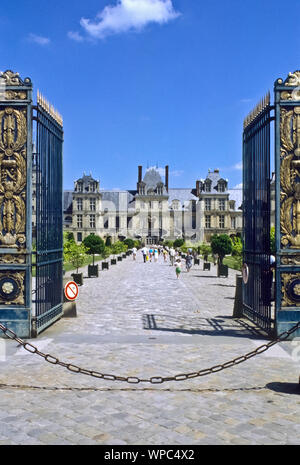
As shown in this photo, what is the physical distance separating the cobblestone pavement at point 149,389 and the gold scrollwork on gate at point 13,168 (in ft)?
7.07

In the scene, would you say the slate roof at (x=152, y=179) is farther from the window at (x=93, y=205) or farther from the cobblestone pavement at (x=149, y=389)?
the cobblestone pavement at (x=149, y=389)

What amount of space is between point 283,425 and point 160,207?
279ft

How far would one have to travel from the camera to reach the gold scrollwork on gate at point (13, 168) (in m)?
8.98

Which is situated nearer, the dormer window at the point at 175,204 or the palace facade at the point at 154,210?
the palace facade at the point at 154,210

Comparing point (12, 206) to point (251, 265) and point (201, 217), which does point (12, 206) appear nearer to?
point (251, 265)

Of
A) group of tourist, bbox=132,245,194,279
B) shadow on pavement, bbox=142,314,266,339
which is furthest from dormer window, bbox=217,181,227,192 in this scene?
shadow on pavement, bbox=142,314,266,339

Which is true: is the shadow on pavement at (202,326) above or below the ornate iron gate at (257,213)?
below

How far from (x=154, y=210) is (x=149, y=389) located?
83602 millimetres

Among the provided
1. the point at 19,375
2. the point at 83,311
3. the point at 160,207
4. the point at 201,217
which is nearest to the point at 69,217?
the point at 160,207

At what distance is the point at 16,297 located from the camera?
29.5 feet

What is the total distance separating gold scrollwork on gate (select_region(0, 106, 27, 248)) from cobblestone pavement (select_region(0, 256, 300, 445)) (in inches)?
84.8

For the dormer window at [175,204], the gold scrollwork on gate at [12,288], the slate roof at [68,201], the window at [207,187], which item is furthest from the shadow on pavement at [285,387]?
the dormer window at [175,204]

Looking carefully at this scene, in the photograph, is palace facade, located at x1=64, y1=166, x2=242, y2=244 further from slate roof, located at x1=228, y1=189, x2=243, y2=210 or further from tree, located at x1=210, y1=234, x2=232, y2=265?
tree, located at x1=210, y1=234, x2=232, y2=265

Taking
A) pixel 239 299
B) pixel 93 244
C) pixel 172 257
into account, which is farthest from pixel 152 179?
pixel 239 299
